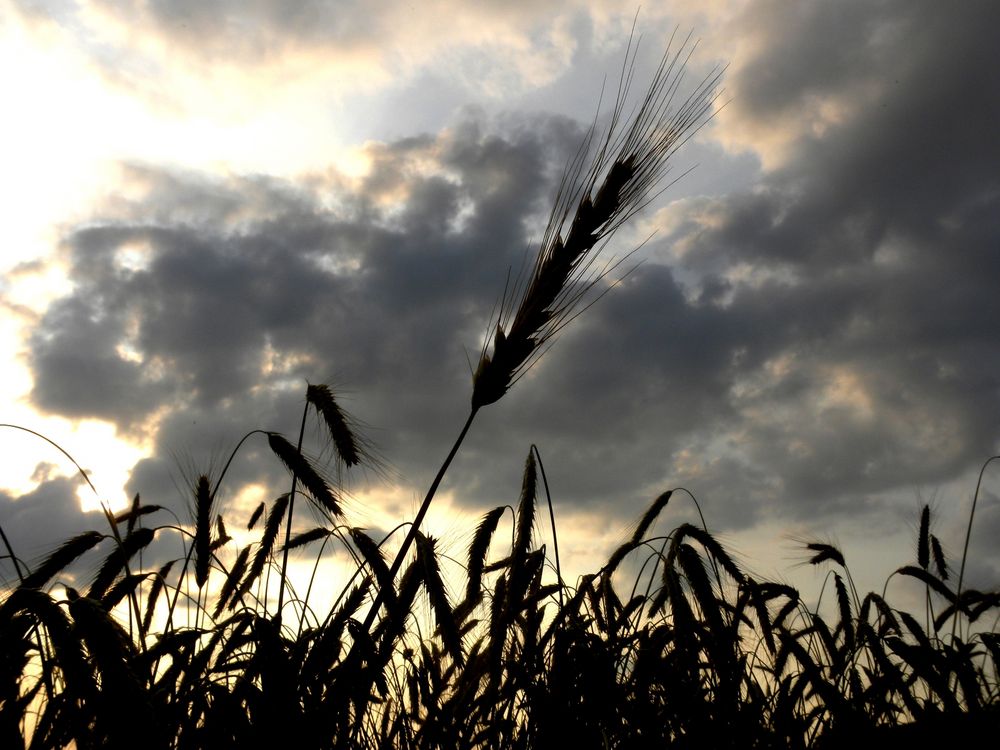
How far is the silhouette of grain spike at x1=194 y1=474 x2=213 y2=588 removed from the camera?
4.35 m

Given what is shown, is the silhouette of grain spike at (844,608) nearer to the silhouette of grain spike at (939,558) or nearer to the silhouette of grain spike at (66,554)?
the silhouette of grain spike at (939,558)

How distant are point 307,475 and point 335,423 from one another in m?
0.30

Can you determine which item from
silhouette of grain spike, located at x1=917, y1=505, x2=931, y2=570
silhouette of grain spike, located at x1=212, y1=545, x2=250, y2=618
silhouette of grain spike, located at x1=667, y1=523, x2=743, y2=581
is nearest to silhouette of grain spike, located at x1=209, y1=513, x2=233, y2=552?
silhouette of grain spike, located at x1=212, y1=545, x2=250, y2=618

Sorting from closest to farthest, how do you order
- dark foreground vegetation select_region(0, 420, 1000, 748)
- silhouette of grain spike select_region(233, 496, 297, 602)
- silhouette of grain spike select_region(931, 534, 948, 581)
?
dark foreground vegetation select_region(0, 420, 1000, 748)
silhouette of grain spike select_region(233, 496, 297, 602)
silhouette of grain spike select_region(931, 534, 948, 581)

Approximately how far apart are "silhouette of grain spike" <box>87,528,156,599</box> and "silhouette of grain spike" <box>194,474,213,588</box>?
350mm

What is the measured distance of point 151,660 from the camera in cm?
330

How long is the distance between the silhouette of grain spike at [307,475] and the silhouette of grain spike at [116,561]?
904 mm

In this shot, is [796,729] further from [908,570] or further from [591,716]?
[908,570]

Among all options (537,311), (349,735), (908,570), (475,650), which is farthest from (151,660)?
(908,570)

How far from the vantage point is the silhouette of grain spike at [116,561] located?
4207 mm

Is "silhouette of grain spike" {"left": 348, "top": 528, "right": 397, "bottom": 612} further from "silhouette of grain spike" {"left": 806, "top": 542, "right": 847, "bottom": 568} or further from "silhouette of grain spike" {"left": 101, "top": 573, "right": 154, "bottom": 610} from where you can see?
"silhouette of grain spike" {"left": 806, "top": 542, "right": 847, "bottom": 568}

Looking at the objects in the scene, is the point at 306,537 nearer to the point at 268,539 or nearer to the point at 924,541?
the point at 268,539

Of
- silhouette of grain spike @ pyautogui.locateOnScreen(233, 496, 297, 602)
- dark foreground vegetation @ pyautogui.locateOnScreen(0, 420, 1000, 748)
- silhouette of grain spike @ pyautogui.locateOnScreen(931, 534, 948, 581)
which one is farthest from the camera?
silhouette of grain spike @ pyautogui.locateOnScreen(931, 534, 948, 581)

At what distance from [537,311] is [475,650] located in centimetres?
197
